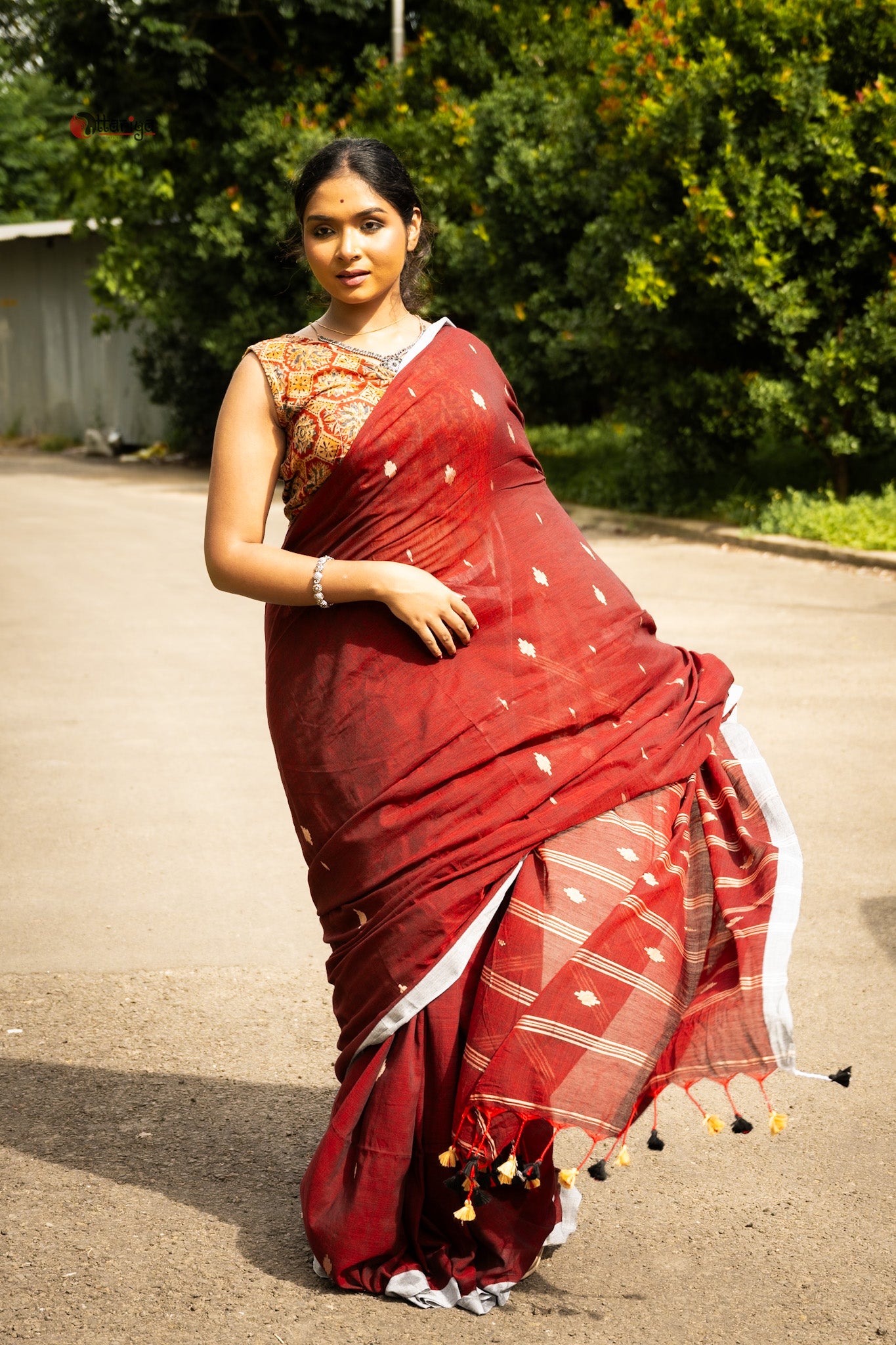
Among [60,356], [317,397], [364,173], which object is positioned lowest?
[60,356]

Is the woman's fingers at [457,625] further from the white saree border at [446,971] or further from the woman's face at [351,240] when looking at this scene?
the woman's face at [351,240]

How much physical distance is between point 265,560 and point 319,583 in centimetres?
11

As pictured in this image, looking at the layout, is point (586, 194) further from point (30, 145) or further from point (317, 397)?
point (30, 145)

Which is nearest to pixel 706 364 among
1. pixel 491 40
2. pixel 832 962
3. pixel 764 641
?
pixel 764 641

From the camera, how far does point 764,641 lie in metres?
8.46

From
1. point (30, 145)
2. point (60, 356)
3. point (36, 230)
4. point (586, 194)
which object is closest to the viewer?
point (586, 194)

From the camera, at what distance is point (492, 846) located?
252cm

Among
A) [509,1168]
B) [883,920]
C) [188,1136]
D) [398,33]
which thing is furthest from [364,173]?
[398,33]

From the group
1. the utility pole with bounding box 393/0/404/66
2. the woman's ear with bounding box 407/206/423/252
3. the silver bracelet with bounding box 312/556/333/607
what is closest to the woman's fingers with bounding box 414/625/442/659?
the silver bracelet with bounding box 312/556/333/607

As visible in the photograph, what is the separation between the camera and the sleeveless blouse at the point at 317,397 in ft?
8.39

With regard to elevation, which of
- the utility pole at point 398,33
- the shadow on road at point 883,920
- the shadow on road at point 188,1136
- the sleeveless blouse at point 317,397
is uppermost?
the utility pole at point 398,33

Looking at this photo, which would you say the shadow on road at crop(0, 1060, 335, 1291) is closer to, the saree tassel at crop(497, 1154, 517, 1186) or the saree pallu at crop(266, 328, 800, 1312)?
the saree pallu at crop(266, 328, 800, 1312)

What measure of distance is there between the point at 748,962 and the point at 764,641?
6.19m

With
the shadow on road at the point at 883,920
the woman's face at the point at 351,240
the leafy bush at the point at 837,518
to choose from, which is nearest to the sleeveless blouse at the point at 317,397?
the woman's face at the point at 351,240
